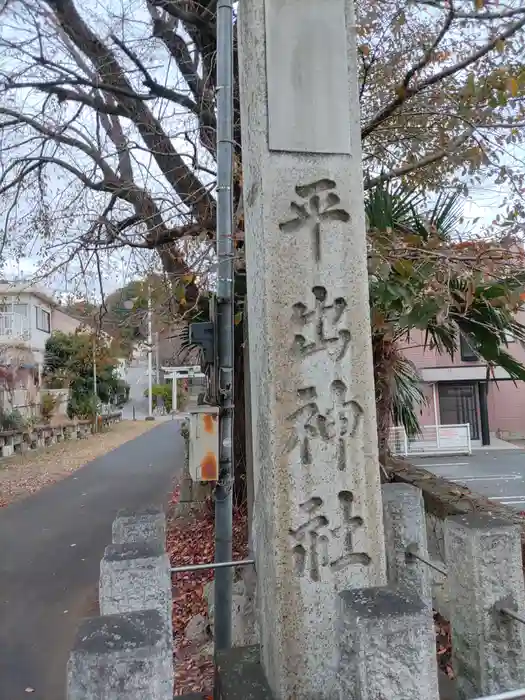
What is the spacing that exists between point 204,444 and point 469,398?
1948cm

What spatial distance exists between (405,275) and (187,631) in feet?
14.0

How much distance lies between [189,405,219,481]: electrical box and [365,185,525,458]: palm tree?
149 centimetres

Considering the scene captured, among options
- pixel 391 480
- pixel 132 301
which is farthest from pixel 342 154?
pixel 132 301

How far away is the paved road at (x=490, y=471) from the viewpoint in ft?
42.6

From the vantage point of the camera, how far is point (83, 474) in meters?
15.5

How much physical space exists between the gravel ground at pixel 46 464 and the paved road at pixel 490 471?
10.4 metres

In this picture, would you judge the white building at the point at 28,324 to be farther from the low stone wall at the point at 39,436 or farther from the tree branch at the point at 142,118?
the tree branch at the point at 142,118

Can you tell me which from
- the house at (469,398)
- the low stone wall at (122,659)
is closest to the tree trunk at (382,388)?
the low stone wall at (122,659)

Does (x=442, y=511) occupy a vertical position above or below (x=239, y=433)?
below

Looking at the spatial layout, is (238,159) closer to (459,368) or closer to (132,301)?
(132,301)

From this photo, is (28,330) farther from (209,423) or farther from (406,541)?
(406,541)

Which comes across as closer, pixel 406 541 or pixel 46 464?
pixel 406 541

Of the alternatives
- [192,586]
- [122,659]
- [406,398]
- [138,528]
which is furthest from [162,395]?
[122,659]

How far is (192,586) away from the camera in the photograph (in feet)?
22.0
